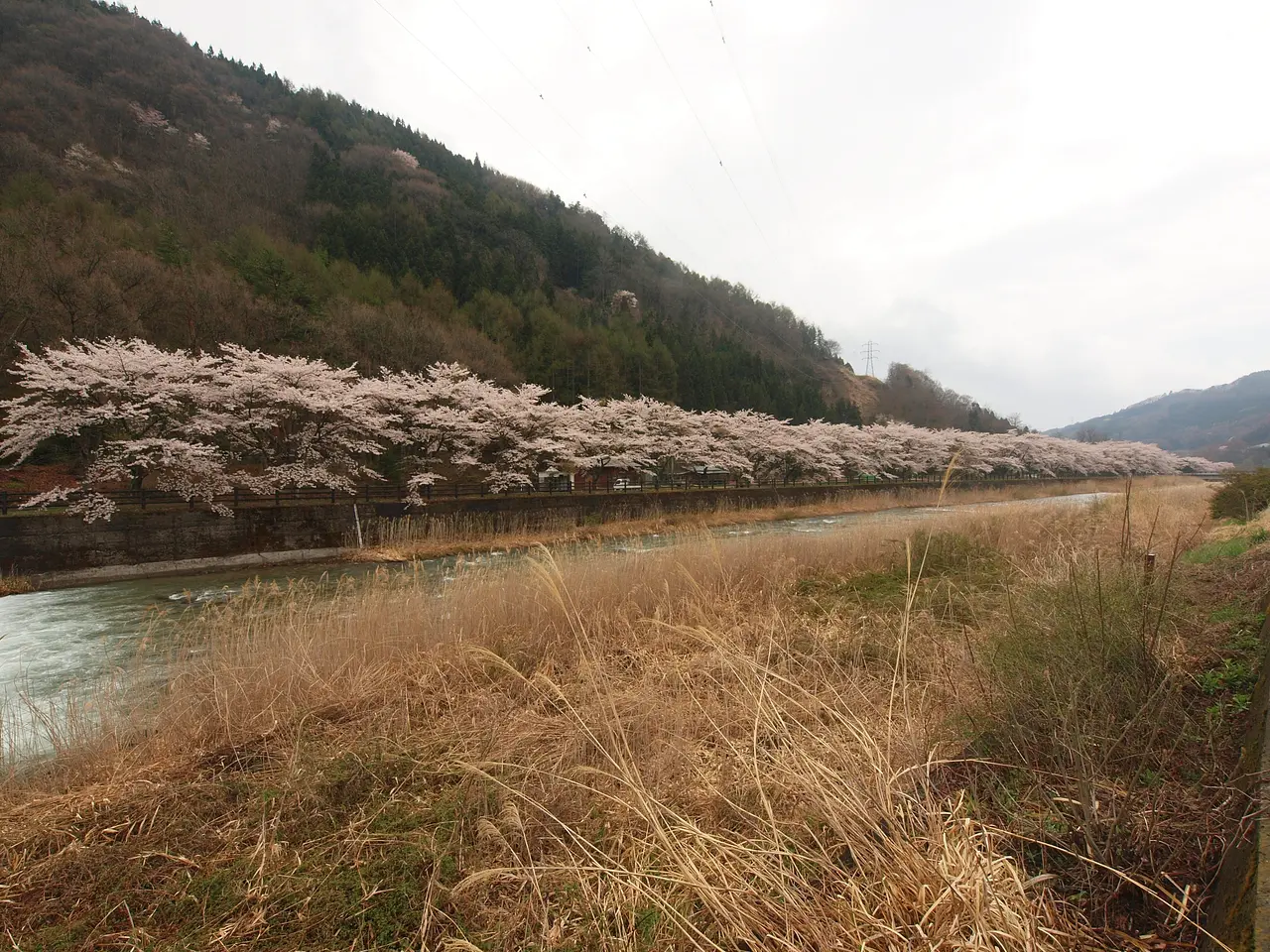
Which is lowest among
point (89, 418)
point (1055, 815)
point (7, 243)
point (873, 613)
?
Answer: point (873, 613)

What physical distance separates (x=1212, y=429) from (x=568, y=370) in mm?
241708

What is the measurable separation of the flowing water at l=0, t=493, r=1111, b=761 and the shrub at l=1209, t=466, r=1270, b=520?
816 cm

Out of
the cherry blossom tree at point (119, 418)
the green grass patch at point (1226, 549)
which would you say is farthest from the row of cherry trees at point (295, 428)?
the green grass patch at point (1226, 549)

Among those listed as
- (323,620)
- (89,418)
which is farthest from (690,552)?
(89,418)

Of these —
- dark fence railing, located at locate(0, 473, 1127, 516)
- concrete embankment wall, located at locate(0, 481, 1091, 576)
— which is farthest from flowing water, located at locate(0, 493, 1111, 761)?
dark fence railing, located at locate(0, 473, 1127, 516)

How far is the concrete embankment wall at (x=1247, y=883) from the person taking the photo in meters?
1.29

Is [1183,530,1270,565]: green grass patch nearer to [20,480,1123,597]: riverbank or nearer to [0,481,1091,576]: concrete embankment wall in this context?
[20,480,1123,597]: riverbank

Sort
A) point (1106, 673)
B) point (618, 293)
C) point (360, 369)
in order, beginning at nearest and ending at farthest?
point (1106, 673), point (360, 369), point (618, 293)

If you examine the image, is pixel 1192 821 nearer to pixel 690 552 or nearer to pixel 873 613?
pixel 873 613

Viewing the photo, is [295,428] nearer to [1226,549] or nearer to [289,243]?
[1226,549]

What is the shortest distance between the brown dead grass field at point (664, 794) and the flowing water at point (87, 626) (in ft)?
5.27

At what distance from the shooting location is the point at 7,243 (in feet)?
87.8

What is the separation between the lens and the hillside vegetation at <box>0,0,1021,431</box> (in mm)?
31234

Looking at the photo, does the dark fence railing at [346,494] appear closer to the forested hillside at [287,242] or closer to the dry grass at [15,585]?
the dry grass at [15,585]
